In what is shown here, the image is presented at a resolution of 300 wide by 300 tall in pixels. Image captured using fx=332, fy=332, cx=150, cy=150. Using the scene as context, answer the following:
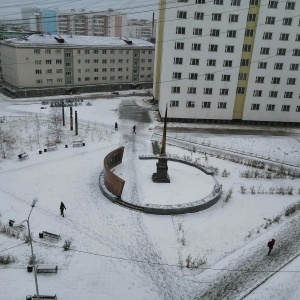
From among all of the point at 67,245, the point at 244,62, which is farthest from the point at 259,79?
the point at 67,245

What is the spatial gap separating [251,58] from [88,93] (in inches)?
1390

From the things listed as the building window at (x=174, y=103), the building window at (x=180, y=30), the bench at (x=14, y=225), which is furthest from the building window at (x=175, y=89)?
the bench at (x=14, y=225)

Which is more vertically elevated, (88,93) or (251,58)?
(251,58)

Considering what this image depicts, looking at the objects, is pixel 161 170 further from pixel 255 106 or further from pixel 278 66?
pixel 278 66

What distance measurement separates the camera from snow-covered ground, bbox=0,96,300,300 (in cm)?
1812

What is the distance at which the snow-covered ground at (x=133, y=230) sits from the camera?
18.1m

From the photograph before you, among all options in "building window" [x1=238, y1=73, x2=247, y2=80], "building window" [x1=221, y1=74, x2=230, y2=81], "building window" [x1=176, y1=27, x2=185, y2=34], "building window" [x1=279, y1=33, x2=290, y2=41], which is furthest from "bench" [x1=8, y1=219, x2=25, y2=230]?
"building window" [x1=279, y1=33, x2=290, y2=41]

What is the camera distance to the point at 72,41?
69250 mm

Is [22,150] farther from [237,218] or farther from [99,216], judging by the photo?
[237,218]

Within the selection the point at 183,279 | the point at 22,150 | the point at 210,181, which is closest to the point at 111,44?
the point at 22,150

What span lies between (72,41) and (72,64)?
203 inches

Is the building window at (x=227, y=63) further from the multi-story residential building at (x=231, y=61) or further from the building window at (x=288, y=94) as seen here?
the building window at (x=288, y=94)

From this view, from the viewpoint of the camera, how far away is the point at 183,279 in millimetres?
18828

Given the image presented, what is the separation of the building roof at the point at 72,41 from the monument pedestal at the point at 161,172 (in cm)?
4526
